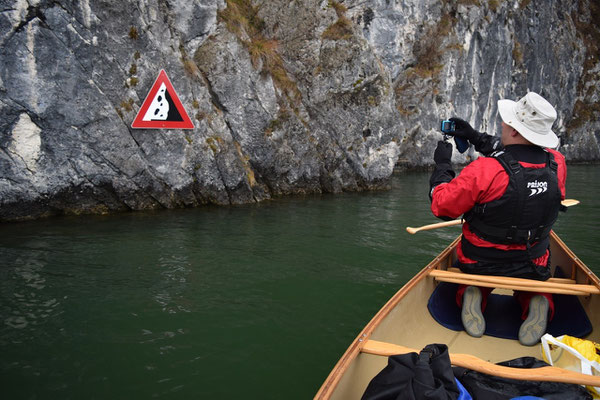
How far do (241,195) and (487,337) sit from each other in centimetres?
1064

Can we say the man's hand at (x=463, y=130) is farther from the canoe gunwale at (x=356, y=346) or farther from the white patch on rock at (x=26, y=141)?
the white patch on rock at (x=26, y=141)

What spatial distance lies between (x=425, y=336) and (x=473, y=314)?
0.57m

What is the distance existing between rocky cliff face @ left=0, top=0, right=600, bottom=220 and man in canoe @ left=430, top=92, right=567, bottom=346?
9.79m

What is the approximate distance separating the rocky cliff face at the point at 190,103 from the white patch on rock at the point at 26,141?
0.02 metres

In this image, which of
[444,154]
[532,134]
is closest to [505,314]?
[444,154]

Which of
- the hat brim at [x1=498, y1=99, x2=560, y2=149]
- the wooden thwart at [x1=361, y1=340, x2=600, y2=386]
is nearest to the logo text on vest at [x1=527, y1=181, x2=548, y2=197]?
the hat brim at [x1=498, y1=99, x2=560, y2=149]

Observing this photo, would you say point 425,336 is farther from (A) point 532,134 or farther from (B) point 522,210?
(A) point 532,134

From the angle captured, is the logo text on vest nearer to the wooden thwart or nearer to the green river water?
the wooden thwart

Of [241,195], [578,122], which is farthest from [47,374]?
[578,122]

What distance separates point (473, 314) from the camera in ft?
13.6

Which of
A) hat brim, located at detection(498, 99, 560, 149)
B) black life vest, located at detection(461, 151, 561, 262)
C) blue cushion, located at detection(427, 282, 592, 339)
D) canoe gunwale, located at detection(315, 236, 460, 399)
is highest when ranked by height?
hat brim, located at detection(498, 99, 560, 149)

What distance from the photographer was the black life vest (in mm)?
3486

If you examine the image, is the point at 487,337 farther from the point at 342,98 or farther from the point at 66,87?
the point at 342,98

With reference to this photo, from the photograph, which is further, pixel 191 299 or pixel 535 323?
pixel 191 299
